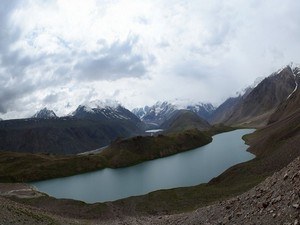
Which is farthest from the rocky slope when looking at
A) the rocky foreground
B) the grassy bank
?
the grassy bank

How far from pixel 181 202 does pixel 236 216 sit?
1557 inches

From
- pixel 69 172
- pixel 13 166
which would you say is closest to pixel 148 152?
pixel 69 172

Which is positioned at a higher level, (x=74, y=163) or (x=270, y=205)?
(x=74, y=163)

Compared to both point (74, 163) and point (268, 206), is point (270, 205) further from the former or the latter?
point (74, 163)

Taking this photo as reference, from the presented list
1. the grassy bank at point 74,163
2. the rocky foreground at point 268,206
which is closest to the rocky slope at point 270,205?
the rocky foreground at point 268,206

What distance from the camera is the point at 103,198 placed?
9438 cm

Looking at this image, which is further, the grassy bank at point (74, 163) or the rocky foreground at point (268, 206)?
the grassy bank at point (74, 163)

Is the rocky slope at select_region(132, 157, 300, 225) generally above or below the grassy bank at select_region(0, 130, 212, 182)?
below

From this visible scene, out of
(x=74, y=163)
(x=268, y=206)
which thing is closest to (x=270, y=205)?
(x=268, y=206)

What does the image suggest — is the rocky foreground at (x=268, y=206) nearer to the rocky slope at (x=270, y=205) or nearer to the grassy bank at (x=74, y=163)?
the rocky slope at (x=270, y=205)

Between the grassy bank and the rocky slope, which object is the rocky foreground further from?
the grassy bank

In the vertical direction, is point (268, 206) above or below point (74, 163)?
below

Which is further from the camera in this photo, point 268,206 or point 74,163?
point 74,163

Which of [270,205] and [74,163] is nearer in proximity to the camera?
[270,205]
